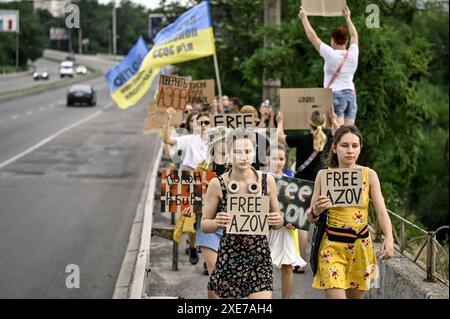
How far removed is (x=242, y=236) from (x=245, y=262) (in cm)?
18

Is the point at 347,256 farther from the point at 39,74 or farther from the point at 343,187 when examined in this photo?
the point at 39,74

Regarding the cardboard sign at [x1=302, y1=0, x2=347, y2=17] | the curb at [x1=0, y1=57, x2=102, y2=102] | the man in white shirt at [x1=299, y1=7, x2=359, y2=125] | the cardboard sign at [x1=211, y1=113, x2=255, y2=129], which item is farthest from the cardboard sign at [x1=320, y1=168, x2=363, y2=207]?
the curb at [x1=0, y1=57, x2=102, y2=102]

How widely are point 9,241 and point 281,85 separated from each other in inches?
238

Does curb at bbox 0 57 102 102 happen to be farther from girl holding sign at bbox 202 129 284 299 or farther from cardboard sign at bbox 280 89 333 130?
girl holding sign at bbox 202 129 284 299

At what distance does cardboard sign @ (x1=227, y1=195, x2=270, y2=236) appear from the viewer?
6.23 m

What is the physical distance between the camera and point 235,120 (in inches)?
337

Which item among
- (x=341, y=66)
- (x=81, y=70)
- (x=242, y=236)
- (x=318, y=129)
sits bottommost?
(x=242, y=236)

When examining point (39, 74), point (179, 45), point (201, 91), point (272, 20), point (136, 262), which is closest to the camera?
point (136, 262)

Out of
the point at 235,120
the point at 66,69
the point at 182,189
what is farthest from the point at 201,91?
the point at 66,69

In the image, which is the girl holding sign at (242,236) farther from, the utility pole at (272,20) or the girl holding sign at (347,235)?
the utility pole at (272,20)

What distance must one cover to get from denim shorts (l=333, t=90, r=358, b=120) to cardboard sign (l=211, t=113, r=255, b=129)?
172 centimetres

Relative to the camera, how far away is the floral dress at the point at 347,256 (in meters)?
6.40
